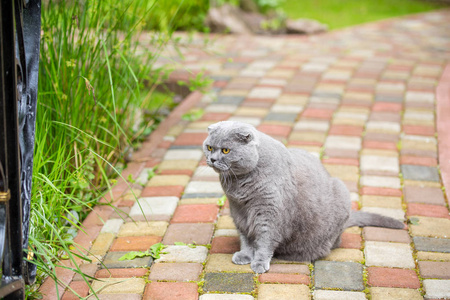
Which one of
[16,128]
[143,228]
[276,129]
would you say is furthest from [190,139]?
[16,128]

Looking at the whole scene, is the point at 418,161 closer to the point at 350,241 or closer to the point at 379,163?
the point at 379,163

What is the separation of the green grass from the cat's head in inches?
247

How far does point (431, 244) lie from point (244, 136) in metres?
1.25

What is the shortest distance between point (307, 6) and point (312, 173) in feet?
25.0

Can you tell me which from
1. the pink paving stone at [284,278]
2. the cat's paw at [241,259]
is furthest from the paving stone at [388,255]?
the cat's paw at [241,259]

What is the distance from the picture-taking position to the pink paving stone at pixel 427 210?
3431 millimetres

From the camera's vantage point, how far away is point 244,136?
2.70m

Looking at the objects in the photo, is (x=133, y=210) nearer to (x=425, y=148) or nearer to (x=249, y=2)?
(x=425, y=148)

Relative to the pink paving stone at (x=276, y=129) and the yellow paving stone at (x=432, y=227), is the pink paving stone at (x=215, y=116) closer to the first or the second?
the pink paving stone at (x=276, y=129)

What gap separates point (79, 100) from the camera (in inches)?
137

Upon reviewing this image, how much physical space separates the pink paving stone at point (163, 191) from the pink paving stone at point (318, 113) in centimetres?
171

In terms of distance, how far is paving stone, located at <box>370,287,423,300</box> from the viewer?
2580mm

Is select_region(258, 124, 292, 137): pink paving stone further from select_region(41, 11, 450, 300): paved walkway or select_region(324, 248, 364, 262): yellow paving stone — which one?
select_region(324, 248, 364, 262): yellow paving stone

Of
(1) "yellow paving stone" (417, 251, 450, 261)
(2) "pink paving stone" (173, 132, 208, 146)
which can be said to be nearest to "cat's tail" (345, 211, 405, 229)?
(1) "yellow paving stone" (417, 251, 450, 261)
